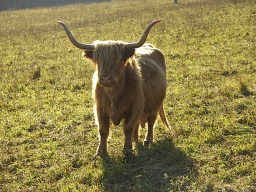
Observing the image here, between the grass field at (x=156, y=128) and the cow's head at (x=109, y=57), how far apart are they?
45.4 inches

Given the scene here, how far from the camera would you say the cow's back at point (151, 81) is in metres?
5.72

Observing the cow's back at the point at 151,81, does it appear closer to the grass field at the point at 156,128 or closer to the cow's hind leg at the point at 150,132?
the cow's hind leg at the point at 150,132

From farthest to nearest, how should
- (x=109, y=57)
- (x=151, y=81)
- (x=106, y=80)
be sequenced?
1. (x=151, y=81)
2. (x=109, y=57)
3. (x=106, y=80)

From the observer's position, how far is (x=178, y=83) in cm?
892

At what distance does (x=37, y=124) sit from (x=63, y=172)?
7.92 feet

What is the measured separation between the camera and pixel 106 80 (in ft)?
15.3

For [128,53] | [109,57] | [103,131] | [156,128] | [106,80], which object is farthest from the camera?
[156,128]

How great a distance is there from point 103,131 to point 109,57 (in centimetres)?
113

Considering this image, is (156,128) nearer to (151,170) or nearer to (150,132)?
(150,132)

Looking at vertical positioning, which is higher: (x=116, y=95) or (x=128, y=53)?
(x=128, y=53)

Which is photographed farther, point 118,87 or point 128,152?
point 128,152

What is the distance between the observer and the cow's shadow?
4328mm

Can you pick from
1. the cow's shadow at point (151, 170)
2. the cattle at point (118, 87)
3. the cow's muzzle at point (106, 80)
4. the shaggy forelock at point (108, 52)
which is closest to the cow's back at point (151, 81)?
the cattle at point (118, 87)

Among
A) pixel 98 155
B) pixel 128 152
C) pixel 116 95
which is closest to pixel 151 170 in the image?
pixel 128 152
